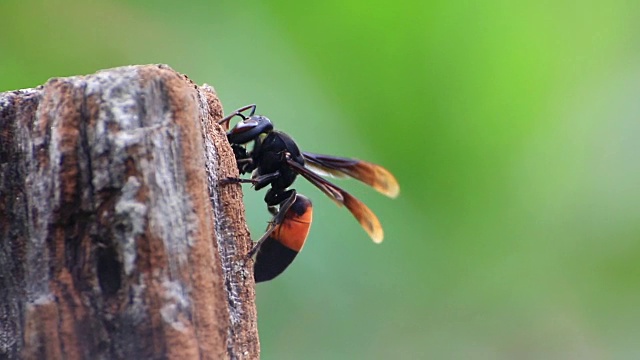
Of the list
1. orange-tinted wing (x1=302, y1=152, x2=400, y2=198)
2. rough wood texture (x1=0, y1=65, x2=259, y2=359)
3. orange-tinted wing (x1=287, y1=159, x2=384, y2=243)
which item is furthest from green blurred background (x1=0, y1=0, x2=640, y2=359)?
rough wood texture (x1=0, y1=65, x2=259, y2=359)

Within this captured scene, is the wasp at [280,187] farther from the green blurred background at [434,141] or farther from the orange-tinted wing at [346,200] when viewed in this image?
the green blurred background at [434,141]

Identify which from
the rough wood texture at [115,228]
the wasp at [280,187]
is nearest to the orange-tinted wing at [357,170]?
the wasp at [280,187]

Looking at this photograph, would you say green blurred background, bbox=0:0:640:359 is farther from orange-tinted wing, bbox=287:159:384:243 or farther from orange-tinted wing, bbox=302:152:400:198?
orange-tinted wing, bbox=287:159:384:243

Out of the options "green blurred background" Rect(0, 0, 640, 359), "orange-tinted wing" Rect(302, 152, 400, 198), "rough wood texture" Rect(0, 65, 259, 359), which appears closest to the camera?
"rough wood texture" Rect(0, 65, 259, 359)

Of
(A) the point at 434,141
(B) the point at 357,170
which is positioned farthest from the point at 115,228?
(A) the point at 434,141

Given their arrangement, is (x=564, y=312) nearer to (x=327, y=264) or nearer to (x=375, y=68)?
(x=327, y=264)

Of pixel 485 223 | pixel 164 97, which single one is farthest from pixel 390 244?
pixel 164 97
